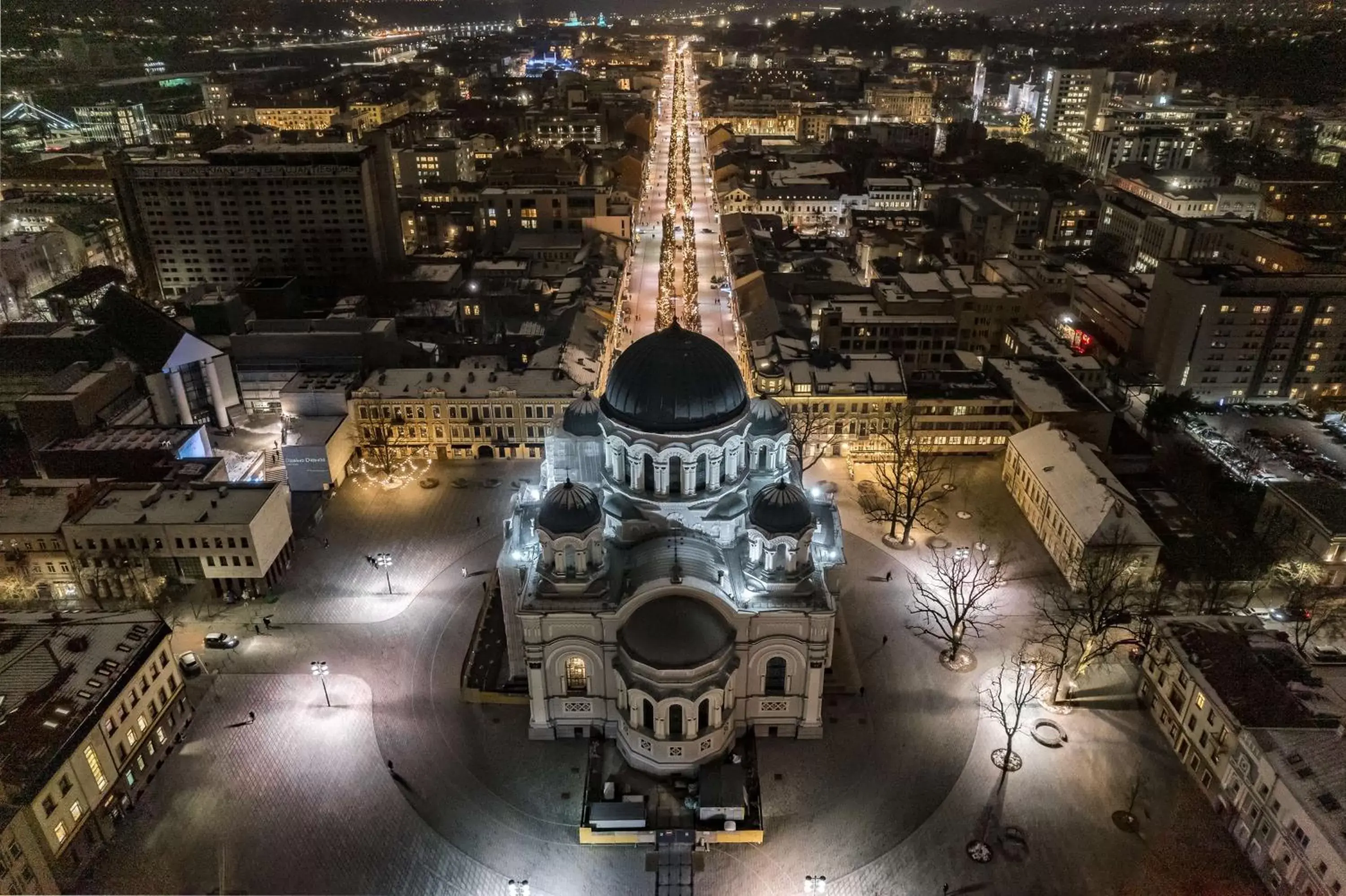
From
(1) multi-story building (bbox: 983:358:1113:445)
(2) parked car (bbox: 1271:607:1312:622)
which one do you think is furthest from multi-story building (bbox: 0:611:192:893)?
(2) parked car (bbox: 1271:607:1312:622)

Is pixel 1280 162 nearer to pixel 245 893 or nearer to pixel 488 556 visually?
pixel 488 556

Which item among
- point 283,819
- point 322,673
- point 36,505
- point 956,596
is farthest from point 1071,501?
point 36,505

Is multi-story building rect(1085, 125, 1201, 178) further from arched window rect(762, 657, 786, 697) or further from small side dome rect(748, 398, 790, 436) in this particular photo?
arched window rect(762, 657, 786, 697)

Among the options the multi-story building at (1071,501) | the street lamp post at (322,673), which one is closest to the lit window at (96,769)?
the street lamp post at (322,673)

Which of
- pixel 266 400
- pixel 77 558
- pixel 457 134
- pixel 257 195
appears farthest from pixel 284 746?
pixel 457 134

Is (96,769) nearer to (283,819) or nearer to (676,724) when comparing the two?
(283,819)

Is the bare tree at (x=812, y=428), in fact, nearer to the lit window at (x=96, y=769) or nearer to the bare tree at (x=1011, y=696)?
the bare tree at (x=1011, y=696)
